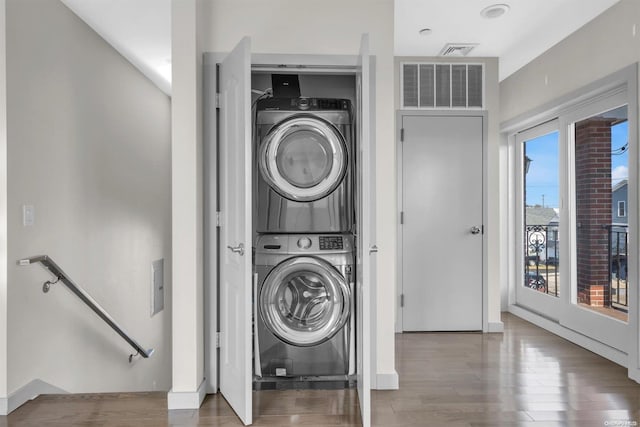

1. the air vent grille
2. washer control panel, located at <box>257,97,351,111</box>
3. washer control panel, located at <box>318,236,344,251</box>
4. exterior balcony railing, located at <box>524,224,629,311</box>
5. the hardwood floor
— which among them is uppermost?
the air vent grille

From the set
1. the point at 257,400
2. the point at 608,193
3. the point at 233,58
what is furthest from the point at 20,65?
the point at 608,193

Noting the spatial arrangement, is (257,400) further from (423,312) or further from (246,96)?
(423,312)

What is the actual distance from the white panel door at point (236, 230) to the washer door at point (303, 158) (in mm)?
350

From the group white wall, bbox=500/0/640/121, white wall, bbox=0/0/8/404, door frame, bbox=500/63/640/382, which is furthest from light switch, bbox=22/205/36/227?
white wall, bbox=500/0/640/121

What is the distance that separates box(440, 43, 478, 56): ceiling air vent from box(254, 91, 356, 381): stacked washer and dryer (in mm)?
1604

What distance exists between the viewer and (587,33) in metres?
3.68

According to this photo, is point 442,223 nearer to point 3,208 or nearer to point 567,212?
point 567,212

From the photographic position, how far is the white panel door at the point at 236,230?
241 centimetres

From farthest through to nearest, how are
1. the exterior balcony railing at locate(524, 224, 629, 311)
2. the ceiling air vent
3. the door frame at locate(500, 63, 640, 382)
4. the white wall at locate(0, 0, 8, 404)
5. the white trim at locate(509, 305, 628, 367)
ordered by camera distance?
the ceiling air vent, the exterior balcony railing at locate(524, 224, 629, 311), the white trim at locate(509, 305, 628, 367), the door frame at locate(500, 63, 640, 382), the white wall at locate(0, 0, 8, 404)

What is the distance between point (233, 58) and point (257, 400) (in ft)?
6.59

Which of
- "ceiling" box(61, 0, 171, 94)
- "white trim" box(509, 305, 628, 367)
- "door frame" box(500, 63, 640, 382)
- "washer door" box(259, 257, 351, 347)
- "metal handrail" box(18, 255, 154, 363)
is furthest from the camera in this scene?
"white trim" box(509, 305, 628, 367)

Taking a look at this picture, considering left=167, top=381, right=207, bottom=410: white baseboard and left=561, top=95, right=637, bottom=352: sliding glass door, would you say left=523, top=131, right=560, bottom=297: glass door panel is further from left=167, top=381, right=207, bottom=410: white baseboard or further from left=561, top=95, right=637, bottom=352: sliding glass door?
left=167, top=381, right=207, bottom=410: white baseboard

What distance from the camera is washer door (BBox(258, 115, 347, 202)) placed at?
9.88ft

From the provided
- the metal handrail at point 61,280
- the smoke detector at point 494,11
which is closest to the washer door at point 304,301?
the metal handrail at point 61,280
